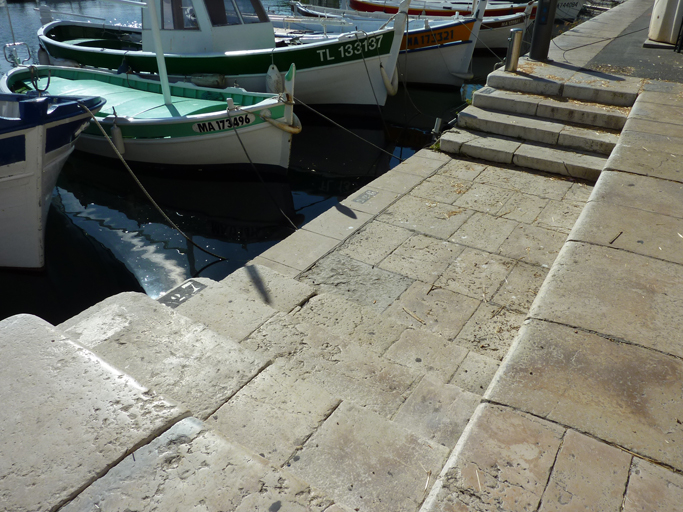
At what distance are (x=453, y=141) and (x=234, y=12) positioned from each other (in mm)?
6219

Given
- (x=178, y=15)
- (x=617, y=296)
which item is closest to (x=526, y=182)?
(x=617, y=296)

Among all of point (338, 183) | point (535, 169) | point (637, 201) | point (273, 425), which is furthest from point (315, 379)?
point (338, 183)

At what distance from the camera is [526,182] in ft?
19.1

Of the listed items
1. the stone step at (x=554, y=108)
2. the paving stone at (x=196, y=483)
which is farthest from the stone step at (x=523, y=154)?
the paving stone at (x=196, y=483)

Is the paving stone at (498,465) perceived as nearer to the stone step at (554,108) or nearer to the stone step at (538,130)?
the stone step at (538,130)

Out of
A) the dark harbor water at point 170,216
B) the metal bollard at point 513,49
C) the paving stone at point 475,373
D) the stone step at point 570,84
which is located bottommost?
the dark harbor water at point 170,216

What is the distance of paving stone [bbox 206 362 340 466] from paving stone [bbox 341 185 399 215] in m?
3.12

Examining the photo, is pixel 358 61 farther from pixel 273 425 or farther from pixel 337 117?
pixel 273 425

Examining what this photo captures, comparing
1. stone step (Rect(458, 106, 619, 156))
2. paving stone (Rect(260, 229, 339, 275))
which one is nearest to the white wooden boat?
stone step (Rect(458, 106, 619, 156))

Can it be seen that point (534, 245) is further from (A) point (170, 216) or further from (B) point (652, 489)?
(A) point (170, 216)

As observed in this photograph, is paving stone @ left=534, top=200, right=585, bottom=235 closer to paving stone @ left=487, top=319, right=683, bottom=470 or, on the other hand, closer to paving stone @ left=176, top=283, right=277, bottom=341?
paving stone @ left=487, top=319, right=683, bottom=470

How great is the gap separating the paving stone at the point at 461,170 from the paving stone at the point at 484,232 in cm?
100

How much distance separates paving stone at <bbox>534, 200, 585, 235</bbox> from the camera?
16.0 ft

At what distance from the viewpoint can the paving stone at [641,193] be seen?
3.80 meters
